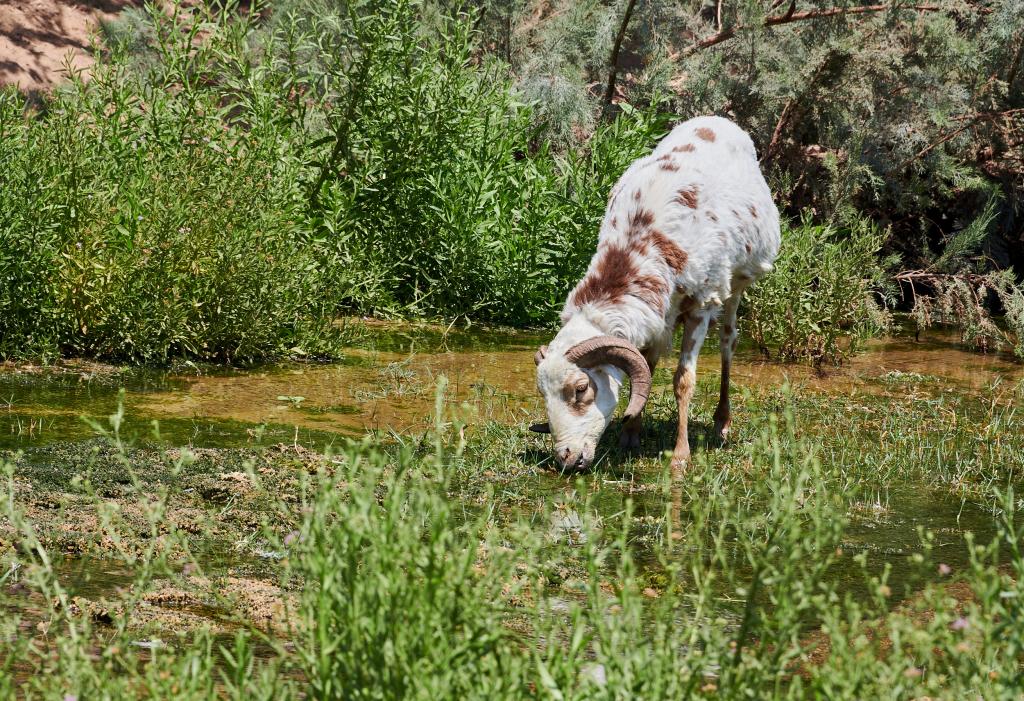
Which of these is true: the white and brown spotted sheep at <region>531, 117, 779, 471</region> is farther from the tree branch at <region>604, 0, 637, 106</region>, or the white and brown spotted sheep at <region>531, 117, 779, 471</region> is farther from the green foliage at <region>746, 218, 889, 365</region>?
the tree branch at <region>604, 0, 637, 106</region>

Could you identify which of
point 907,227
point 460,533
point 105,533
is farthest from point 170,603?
point 907,227

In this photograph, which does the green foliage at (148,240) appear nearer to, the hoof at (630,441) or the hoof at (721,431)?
the hoof at (630,441)

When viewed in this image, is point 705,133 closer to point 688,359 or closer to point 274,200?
point 688,359

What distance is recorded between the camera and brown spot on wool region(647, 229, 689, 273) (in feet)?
25.7

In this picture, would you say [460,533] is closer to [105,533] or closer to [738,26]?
[105,533]

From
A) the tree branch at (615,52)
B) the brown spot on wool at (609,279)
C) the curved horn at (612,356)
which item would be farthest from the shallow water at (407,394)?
the tree branch at (615,52)

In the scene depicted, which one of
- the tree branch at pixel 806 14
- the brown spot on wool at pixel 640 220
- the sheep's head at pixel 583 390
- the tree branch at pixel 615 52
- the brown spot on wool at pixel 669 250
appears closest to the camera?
the sheep's head at pixel 583 390

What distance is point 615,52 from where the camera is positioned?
1450 centimetres

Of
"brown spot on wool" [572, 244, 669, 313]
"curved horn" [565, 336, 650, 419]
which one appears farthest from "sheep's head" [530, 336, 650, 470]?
"brown spot on wool" [572, 244, 669, 313]

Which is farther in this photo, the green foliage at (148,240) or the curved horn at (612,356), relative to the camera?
the green foliage at (148,240)

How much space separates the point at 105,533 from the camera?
5453 mm

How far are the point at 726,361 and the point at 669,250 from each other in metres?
1.41

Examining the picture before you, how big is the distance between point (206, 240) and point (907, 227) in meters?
9.92

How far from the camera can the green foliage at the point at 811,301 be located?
11.9 m
